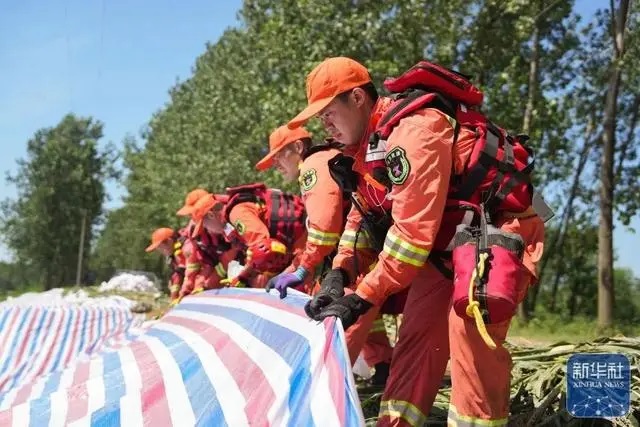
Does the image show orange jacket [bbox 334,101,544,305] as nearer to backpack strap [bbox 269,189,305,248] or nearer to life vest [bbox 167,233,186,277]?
backpack strap [bbox 269,189,305,248]

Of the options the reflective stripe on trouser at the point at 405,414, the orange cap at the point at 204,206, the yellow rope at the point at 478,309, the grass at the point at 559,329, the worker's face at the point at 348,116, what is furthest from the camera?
the grass at the point at 559,329

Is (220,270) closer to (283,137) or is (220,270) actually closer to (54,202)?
(283,137)

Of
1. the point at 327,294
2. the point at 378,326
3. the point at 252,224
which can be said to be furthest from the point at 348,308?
the point at 252,224

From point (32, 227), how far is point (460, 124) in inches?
1774

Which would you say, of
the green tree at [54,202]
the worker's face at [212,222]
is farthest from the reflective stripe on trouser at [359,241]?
the green tree at [54,202]

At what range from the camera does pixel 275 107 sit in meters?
14.4

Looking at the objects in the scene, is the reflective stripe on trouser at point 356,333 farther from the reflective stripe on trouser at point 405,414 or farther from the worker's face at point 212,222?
the worker's face at point 212,222

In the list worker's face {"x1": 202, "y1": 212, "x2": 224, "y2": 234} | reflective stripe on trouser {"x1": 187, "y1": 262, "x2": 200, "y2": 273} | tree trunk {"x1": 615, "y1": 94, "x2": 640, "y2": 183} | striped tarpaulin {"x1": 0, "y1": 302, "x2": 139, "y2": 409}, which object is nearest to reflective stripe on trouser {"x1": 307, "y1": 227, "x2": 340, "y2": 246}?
striped tarpaulin {"x1": 0, "y1": 302, "x2": 139, "y2": 409}

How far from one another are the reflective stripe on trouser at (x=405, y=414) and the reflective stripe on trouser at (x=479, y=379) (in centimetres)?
28

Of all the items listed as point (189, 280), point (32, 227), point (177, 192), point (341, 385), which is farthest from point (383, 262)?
point (32, 227)

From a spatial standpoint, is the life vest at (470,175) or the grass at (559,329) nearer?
the life vest at (470,175)

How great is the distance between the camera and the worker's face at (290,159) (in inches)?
211

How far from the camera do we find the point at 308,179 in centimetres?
431

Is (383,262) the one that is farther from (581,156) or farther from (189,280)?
(581,156)
